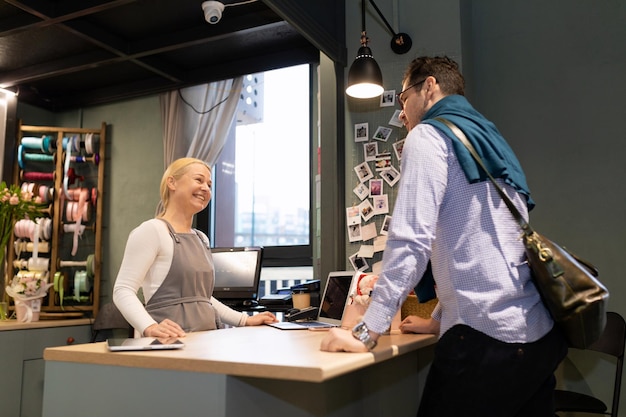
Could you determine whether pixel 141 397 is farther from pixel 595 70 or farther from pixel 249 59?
pixel 249 59

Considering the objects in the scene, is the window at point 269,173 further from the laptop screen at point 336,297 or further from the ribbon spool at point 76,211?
the laptop screen at point 336,297

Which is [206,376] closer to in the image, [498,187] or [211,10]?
[498,187]

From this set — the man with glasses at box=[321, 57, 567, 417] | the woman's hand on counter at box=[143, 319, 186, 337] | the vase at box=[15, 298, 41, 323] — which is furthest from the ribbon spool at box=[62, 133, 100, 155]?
the man with glasses at box=[321, 57, 567, 417]

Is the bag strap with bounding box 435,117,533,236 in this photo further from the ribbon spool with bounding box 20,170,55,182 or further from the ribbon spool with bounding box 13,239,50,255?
the ribbon spool with bounding box 20,170,55,182

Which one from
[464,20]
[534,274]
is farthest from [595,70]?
[534,274]

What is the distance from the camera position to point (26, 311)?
152 inches

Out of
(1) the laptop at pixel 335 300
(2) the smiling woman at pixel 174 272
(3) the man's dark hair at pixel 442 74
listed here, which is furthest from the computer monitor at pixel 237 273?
(3) the man's dark hair at pixel 442 74

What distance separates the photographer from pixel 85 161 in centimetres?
460

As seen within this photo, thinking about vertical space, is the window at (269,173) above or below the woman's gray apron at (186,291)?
above

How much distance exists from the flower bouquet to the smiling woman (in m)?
2.18

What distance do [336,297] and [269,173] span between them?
7.58 ft

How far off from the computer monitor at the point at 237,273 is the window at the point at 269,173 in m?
0.63

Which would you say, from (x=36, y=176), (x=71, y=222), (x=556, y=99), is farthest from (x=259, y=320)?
(x=36, y=176)

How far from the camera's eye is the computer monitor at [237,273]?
349cm
